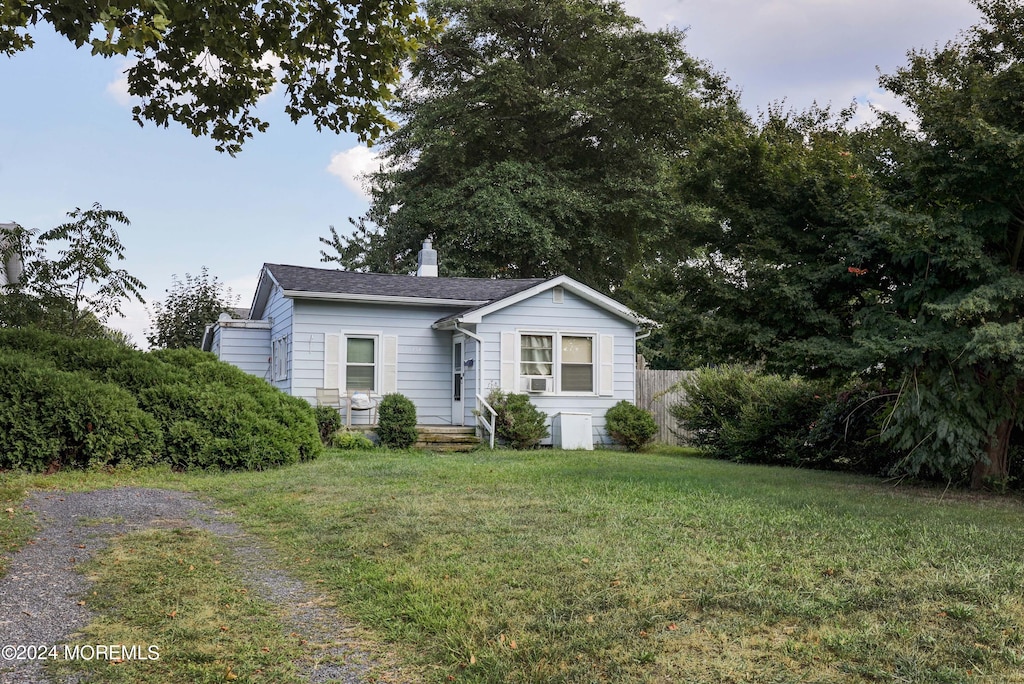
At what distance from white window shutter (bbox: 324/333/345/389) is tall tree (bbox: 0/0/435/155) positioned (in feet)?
24.6

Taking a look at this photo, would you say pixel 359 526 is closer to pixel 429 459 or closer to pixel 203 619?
pixel 203 619

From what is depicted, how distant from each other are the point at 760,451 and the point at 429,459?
6.05 m

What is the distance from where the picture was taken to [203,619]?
4.52m

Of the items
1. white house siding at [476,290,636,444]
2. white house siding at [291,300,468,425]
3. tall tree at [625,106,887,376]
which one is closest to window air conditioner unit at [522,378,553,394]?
white house siding at [476,290,636,444]

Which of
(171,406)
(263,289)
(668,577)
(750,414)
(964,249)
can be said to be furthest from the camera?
(263,289)

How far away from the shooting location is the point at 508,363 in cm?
1670

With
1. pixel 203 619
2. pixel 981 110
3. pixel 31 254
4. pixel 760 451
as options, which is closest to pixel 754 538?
pixel 203 619

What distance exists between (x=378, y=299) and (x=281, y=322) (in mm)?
2584

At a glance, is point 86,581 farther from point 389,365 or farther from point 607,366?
point 607,366

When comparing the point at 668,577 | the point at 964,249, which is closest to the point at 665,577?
the point at 668,577

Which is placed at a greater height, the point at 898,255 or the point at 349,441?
the point at 898,255

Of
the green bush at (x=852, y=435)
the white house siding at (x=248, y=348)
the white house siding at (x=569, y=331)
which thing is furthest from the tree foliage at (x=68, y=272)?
the green bush at (x=852, y=435)

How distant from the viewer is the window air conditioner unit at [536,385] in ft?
55.6

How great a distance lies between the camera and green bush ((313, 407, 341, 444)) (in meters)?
15.1
